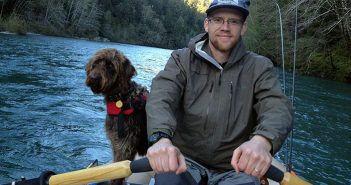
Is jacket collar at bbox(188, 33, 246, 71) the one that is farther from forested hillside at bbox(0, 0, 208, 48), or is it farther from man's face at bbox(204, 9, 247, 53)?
forested hillside at bbox(0, 0, 208, 48)

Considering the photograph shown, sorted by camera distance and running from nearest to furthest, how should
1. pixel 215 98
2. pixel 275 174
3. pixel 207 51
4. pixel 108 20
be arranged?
pixel 275 174 → pixel 215 98 → pixel 207 51 → pixel 108 20

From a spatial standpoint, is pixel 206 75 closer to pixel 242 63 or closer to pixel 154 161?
pixel 242 63

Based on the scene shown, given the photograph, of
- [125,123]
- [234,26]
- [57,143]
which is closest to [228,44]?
[234,26]

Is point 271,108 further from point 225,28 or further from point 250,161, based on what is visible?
point 250,161

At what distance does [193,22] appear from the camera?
5399 inches

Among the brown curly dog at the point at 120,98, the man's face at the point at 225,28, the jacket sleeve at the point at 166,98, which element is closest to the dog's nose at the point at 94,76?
the brown curly dog at the point at 120,98

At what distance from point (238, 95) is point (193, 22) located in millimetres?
136509

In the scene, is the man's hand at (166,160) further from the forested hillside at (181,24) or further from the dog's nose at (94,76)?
the forested hillside at (181,24)

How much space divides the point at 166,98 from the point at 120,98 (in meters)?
1.59

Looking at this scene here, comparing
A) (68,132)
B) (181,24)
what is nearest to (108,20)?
(181,24)

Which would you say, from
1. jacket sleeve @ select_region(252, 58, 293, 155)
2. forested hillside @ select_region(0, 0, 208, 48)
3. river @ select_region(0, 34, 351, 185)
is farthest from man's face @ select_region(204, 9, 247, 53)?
forested hillside @ select_region(0, 0, 208, 48)

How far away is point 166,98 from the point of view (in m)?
2.75

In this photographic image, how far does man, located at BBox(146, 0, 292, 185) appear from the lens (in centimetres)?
283

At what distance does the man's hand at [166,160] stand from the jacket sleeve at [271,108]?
59 centimetres
